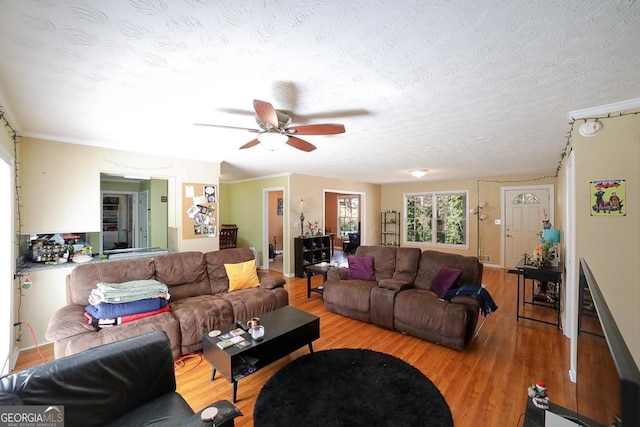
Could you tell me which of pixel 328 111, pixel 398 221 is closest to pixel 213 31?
pixel 328 111

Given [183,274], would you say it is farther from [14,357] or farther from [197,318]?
[14,357]

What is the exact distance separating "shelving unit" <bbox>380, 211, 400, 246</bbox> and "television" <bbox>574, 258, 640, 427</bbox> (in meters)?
7.43

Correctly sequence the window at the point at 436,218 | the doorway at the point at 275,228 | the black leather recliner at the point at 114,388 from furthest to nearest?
the doorway at the point at 275,228
the window at the point at 436,218
the black leather recliner at the point at 114,388

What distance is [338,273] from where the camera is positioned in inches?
160

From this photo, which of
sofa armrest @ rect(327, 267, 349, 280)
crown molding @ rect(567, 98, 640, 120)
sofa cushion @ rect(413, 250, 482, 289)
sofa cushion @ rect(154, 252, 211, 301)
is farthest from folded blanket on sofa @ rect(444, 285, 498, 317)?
sofa cushion @ rect(154, 252, 211, 301)

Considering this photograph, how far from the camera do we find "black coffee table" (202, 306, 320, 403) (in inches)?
81.9

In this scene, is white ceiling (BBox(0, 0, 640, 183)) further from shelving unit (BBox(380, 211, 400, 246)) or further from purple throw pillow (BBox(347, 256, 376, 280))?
shelving unit (BBox(380, 211, 400, 246))

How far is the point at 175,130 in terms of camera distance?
2896mm

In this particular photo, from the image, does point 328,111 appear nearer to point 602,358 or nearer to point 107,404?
point 602,358

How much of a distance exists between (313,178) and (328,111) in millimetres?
4103

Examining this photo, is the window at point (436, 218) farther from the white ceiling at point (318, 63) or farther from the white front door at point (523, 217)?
the white ceiling at point (318, 63)

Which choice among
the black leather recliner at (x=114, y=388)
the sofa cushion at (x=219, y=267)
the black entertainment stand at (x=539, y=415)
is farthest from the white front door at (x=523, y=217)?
the black leather recliner at (x=114, y=388)

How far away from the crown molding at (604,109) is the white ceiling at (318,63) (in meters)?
0.07

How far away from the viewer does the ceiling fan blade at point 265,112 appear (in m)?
1.75
